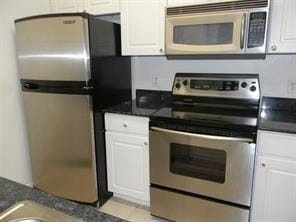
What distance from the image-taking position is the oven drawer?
1.76 metres

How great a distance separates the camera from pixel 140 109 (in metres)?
2.15

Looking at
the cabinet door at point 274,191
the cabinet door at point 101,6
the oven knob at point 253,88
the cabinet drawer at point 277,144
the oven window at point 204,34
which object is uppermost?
the cabinet door at point 101,6

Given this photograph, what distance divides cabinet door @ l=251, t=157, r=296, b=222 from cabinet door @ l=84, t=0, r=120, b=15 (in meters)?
1.70

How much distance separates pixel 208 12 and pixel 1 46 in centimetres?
181

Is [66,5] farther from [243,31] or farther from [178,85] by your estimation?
[243,31]

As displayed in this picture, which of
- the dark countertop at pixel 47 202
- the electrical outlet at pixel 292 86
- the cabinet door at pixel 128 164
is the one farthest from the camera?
the cabinet door at pixel 128 164

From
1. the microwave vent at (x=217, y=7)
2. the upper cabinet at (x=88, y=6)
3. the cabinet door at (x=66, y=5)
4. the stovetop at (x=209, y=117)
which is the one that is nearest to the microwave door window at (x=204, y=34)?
the microwave vent at (x=217, y=7)

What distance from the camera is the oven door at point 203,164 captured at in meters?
1.66

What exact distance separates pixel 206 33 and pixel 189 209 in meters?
1.36

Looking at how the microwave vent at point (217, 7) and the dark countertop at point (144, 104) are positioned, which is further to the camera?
the dark countertop at point (144, 104)

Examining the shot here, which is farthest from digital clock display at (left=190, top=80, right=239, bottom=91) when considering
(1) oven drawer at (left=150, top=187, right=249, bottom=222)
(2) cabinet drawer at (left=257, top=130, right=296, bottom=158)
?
(1) oven drawer at (left=150, top=187, right=249, bottom=222)

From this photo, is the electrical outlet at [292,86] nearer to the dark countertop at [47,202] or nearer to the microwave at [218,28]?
the microwave at [218,28]

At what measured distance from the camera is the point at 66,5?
7.70 feet

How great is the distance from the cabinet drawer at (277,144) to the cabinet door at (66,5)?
1921 millimetres
